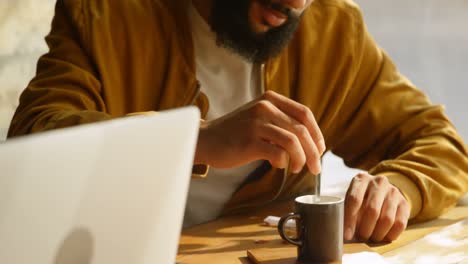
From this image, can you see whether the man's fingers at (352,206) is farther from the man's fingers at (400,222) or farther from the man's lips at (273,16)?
the man's lips at (273,16)

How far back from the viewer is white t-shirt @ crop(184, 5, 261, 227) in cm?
150

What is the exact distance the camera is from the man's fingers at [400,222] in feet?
3.90

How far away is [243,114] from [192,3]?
516 millimetres

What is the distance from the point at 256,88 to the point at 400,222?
0.47 m

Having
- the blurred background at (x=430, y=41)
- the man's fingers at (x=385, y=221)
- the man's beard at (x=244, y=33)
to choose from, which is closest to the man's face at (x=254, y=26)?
the man's beard at (x=244, y=33)

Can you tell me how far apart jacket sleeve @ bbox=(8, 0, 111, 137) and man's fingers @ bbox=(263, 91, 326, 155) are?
1.02 feet

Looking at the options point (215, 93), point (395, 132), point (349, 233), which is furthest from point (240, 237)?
point (395, 132)

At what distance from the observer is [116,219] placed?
55cm

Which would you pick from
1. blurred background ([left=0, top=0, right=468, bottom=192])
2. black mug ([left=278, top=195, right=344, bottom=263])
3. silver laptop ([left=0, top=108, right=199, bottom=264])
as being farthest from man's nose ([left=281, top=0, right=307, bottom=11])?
blurred background ([left=0, top=0, right=468, bottom=192])

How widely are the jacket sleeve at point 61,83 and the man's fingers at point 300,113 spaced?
310mm

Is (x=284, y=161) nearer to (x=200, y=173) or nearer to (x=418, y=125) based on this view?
(x=200, y=173)

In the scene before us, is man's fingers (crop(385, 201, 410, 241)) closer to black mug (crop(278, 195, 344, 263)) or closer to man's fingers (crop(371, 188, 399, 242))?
man's fingers (crop(371, 188, 399, 242))

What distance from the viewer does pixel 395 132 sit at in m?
1.56

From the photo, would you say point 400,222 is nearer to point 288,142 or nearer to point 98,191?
point 288,142
